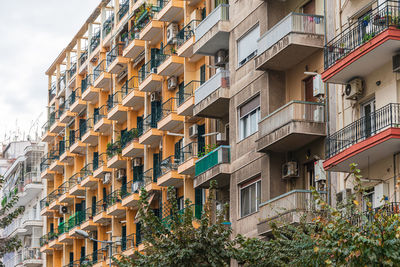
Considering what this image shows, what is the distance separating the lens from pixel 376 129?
30.3 metres

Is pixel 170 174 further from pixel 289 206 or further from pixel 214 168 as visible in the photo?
pixel 289 206

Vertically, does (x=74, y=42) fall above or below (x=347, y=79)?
above

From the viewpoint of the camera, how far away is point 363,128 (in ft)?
102

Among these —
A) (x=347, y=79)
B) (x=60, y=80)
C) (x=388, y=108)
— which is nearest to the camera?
(x=388, y=108)

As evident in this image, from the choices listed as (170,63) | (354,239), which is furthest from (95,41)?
(354,239)

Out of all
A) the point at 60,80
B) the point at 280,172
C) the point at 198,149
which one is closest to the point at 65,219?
the point at 60,80

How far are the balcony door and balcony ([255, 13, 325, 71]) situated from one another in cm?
365

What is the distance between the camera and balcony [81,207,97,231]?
59.4m

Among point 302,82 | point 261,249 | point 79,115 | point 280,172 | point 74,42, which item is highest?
point 74,42

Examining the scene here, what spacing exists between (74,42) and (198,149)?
2469 centimetres

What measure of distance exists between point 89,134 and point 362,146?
32.8 meters

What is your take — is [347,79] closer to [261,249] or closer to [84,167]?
[261,249]

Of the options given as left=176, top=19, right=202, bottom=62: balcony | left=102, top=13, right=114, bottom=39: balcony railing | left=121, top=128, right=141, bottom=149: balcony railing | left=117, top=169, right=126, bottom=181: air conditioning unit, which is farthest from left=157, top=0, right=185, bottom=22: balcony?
left=102, top=13, right=114, bottom=39: balcony railing

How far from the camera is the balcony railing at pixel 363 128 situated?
2966cm
